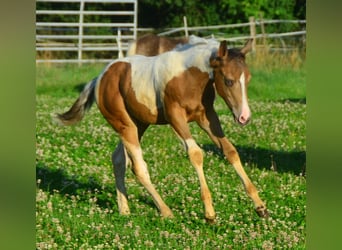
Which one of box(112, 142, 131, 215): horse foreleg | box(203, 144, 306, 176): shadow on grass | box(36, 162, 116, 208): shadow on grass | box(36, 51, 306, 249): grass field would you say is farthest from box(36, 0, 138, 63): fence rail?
box(112, 142, 131, 215): horse foreleg

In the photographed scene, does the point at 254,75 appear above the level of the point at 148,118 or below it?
below

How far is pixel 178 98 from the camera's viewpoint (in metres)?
8.02

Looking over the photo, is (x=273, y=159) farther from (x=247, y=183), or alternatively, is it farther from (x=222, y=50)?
(x=222, y=50)

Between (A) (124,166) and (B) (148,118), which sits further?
(A) (124,166)

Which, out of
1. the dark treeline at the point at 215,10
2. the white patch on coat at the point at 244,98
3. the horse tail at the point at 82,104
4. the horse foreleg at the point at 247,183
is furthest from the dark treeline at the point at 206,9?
the white patch on coat at the point at 244,98

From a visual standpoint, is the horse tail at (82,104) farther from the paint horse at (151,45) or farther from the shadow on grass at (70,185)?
the paint horse at (151,45)

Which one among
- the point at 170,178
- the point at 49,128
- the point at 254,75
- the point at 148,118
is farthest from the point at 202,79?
the point at 254,75

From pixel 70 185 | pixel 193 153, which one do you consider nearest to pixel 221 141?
pixel 193 153

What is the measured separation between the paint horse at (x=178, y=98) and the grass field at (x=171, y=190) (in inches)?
14.5

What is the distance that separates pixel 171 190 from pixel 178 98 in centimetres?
177

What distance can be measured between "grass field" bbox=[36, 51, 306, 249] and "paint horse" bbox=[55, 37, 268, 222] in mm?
367

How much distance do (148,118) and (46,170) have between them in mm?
3053
